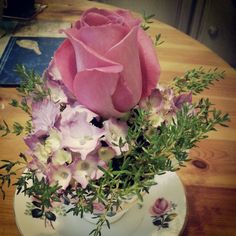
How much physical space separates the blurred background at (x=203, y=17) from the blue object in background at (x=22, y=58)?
140 centimetres

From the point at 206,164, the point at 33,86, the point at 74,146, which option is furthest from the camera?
the point at 206,164

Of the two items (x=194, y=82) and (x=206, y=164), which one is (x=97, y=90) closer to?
(x=194, y=82)

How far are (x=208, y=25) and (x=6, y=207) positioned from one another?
7.01ft

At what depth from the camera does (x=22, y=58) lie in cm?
107

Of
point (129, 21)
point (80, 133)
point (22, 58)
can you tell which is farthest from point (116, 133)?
point (22, 58)

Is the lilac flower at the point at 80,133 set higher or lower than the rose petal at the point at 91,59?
lower

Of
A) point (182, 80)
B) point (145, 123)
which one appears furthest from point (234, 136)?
point (145, 123)

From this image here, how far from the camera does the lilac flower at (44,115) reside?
1.49 feet

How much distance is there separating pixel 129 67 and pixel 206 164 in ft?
1.29

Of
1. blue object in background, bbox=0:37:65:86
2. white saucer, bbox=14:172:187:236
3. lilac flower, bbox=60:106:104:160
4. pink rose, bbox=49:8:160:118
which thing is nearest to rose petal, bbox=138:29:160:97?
pink rose, bbox=49:8:160:118

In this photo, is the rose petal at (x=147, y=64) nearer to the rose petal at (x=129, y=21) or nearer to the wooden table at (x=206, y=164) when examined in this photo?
the rose petal at (x=129, y=21)

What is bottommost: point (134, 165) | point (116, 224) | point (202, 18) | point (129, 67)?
point (202, 18)

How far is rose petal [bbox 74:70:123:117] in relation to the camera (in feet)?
1.44

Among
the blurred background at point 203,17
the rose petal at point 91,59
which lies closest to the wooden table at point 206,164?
the rose petal at point 91,59
